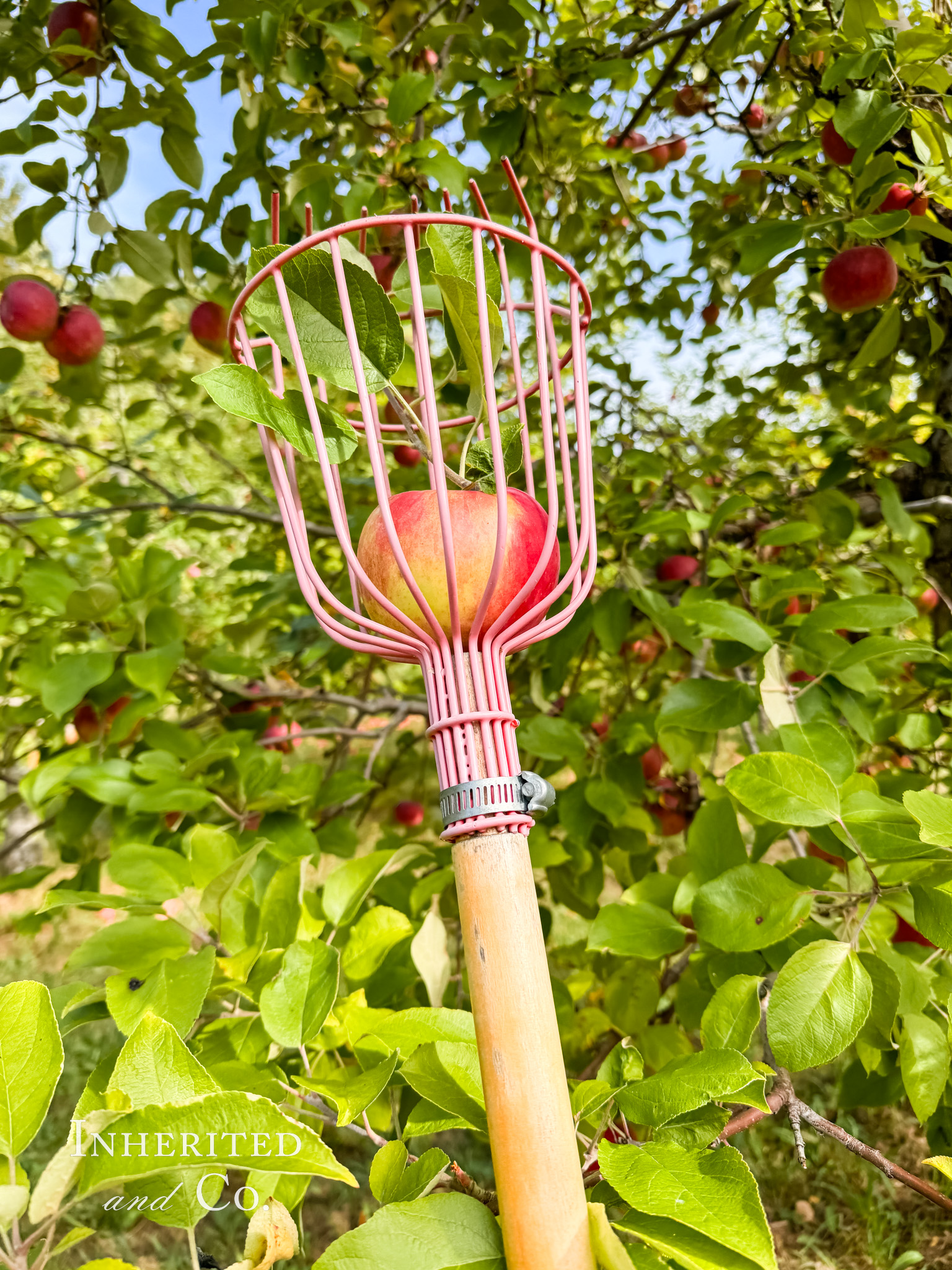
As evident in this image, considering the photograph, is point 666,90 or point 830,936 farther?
point 666,90

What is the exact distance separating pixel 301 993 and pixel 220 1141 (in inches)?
6.7

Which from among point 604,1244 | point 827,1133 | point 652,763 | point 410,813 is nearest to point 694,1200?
point 604,1244

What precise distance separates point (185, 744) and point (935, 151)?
938 millimetres

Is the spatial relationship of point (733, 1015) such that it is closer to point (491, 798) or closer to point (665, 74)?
point (491, 798)

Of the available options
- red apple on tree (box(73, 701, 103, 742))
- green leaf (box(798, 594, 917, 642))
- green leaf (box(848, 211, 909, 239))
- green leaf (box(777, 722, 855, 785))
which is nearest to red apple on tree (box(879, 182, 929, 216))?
green leaf (box(848, 211, 909, 239))

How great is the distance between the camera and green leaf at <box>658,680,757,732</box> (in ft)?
2.05

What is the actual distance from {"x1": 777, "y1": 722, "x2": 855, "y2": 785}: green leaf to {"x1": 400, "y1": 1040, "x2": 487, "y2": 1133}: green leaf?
300 mm

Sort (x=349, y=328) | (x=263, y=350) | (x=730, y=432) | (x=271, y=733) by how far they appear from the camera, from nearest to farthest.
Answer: (x=349, y=328) → (x=263, y=350) → (x=271, y=733) → (x=730, y=432)

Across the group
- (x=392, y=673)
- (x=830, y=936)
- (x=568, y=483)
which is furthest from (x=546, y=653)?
(x=392, y=673)

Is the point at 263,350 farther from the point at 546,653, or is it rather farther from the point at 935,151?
the point at 935,151

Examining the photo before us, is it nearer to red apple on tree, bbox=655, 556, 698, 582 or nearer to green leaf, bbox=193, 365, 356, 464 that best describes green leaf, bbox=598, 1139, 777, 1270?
green leaf, bbox=193, 365, 356, 464

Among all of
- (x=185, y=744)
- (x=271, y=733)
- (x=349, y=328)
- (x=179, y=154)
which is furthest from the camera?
(x=271, y=733)

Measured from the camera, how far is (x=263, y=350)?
690 millimetres

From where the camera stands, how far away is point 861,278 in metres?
0.88
